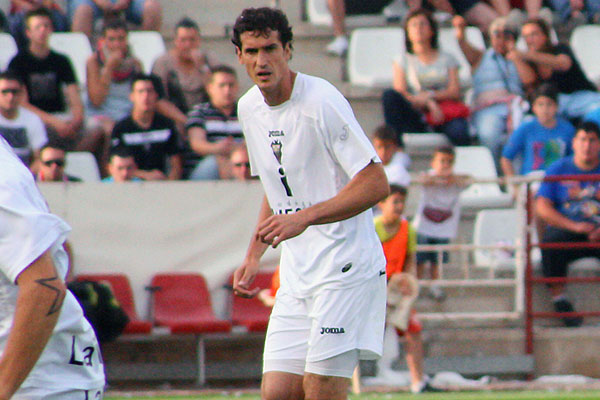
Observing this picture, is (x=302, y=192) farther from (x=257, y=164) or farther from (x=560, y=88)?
(x=560, y=88)

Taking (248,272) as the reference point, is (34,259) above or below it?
above

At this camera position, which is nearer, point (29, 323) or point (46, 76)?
point (29, 323)

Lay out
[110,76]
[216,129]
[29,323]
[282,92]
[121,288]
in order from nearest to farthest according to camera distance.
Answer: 1. [29,323]
2. [282,92]
3. [121,288]
4. [216,129]
5. [110,76]

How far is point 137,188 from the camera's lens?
400 inches

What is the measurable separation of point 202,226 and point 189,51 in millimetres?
2350

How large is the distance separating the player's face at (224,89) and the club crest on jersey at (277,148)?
5978 millimetres

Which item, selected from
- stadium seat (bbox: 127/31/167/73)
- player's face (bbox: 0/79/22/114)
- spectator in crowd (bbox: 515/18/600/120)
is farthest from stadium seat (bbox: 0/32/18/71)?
spectator in crowd (bbox: 515/18/600/120)

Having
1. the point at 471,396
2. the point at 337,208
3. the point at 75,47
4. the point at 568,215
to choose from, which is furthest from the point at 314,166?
the point at 75,47

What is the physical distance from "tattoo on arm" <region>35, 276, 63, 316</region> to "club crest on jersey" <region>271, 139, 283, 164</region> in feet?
6.62

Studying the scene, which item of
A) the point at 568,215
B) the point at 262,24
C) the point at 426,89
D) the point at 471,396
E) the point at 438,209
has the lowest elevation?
the point at 471,396

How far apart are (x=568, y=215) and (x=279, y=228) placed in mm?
6576

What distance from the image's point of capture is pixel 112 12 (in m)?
13.0

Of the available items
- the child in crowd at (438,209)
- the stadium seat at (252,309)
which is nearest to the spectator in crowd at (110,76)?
the stadium seat at (252,309)

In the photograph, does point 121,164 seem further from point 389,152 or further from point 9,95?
point 389,152
